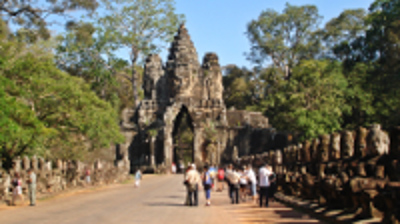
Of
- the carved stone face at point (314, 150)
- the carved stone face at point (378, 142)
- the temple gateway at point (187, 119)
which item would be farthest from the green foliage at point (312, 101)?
the carved stone face at point (378, 142)

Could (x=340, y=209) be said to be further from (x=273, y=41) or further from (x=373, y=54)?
(x=273, y=41)

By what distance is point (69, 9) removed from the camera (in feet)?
64.6

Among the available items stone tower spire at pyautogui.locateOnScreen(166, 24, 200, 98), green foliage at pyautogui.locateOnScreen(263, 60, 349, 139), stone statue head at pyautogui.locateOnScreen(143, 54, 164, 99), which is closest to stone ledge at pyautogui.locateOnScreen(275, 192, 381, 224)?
green foliage at pyautogui.locateOnScreen(263, 60, 349, 139)

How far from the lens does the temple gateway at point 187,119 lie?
54.0 meters

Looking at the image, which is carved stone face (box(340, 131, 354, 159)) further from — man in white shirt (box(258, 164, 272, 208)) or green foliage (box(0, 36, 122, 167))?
green foliage (box(0, 36, 122, 167))

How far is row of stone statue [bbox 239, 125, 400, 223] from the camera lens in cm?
993

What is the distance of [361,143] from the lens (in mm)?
13055

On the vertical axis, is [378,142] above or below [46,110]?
below

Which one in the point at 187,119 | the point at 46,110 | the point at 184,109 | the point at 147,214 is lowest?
the point at 147,214

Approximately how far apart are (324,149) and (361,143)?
154 inches

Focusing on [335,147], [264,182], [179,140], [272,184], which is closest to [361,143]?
[335,147]

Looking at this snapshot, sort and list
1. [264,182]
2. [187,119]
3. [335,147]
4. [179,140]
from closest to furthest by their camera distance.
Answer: [335,147] → [264,182] → [179,140] → [187,119]

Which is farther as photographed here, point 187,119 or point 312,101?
point 187,119

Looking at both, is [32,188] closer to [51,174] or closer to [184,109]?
[51,174]
